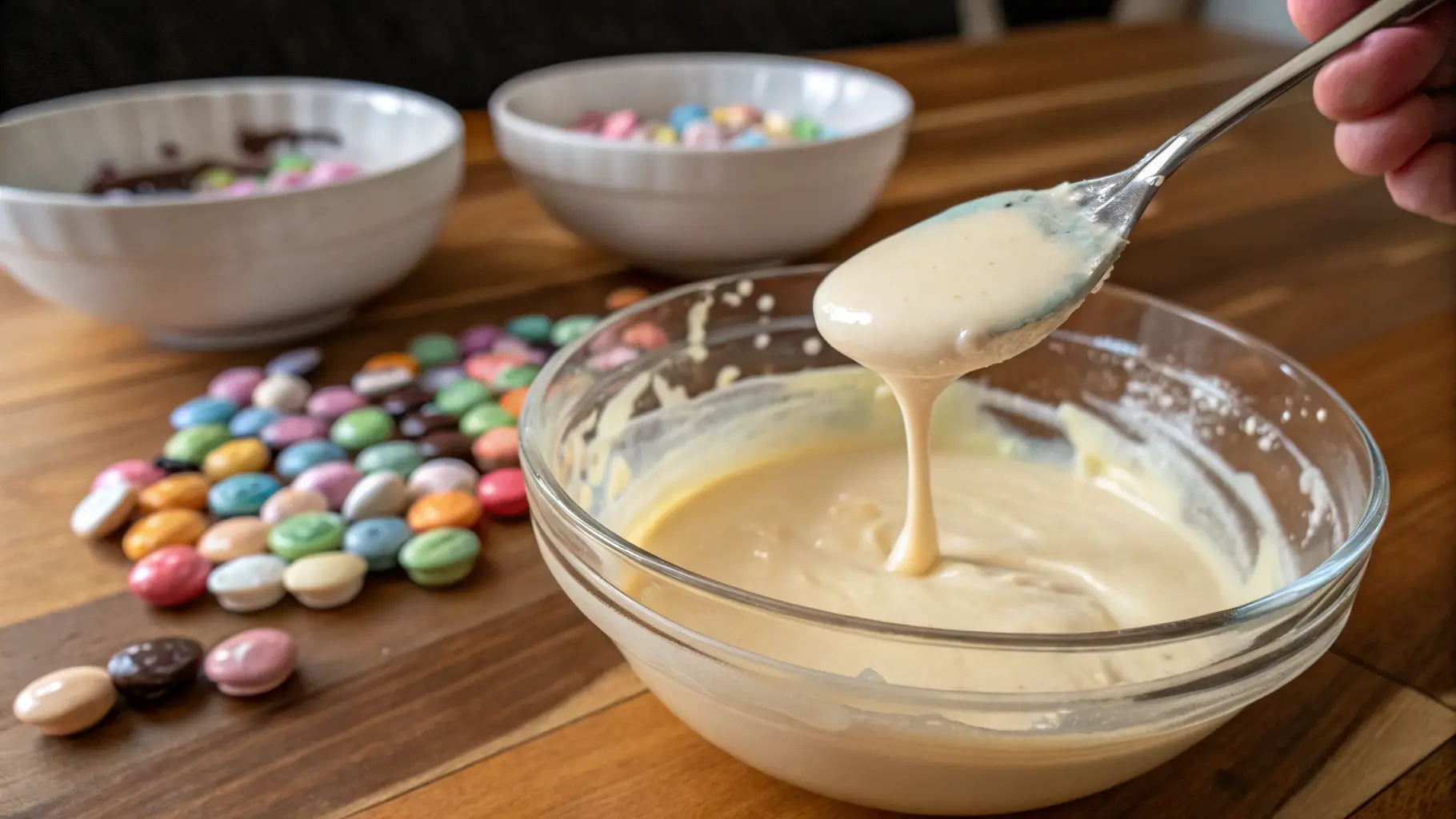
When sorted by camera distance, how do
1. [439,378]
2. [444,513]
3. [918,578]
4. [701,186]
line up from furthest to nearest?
[701,186] < [439,378] < [444,513] < [918,578]

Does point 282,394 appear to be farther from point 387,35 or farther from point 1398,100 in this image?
point 387,35

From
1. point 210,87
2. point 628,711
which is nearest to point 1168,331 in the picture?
point 628,711

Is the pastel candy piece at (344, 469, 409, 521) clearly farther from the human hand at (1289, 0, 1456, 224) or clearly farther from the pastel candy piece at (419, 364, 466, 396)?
the human hand at (1289, 0, 1456, 224)

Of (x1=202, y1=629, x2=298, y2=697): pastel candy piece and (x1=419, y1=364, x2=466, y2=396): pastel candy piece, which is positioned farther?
(x1=419, y1=364, x2=466, y2=396): pastel candy piece

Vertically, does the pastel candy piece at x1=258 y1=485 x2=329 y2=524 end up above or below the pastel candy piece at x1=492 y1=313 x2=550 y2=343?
above

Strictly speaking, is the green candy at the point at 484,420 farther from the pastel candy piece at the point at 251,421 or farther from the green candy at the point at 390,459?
the pastel candy piece at the point at 251,421

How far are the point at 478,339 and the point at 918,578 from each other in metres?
0.58

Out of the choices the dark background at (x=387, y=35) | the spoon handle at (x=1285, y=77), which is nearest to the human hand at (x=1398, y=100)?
the spoon handle at (x=1285, y=77)

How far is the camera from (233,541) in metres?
0.79

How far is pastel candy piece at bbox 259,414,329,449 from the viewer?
3.07 ft

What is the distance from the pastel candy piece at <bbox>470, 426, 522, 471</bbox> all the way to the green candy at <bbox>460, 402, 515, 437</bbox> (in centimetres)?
2

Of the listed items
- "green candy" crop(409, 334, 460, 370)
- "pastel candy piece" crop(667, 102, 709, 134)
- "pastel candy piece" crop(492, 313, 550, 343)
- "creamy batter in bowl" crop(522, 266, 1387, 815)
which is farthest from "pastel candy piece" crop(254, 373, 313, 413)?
"pastel candy piece" crop(667, 102, 709, 134)

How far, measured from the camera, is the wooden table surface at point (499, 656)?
0.62m

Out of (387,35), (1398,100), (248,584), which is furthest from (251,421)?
(387,35)
